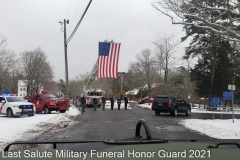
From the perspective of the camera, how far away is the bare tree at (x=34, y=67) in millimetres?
65125

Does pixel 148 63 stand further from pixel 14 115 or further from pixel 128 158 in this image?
pixel 128 158

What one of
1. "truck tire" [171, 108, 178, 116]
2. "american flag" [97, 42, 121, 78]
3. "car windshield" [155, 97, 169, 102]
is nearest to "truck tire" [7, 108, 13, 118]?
"american flag" [97, 42, 121, 78]

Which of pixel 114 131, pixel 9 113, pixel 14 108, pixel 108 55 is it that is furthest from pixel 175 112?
pixel 114 131

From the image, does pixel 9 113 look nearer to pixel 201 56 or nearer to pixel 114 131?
pixel 114 131

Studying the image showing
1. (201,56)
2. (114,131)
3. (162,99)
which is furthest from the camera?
(201,56)

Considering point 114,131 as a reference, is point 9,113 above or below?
above

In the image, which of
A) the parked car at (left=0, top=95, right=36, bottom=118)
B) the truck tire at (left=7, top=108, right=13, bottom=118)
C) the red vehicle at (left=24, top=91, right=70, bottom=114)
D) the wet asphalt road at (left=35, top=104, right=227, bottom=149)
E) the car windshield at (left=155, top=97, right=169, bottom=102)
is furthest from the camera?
the car windshield at (left=155, top=97, right=169, bottom=102)

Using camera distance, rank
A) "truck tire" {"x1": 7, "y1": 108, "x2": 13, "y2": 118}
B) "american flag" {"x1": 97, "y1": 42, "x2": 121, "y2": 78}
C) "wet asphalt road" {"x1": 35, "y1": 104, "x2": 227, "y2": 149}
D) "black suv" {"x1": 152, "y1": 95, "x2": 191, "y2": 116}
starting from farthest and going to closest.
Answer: "black suv" {"x1": 152, "y1": 95, "x2": 191, "y2": 116} → "american flag" {"x1": 97, "y1": 42, "x2": 121, "y2": 78} → "truck tire" {"x1": 7, "y1": 108, "x2": 13, "y2": 118} → "wet asphalt road" {"x1": 35, "y1": 104, "x2": 227, "y2": 149}

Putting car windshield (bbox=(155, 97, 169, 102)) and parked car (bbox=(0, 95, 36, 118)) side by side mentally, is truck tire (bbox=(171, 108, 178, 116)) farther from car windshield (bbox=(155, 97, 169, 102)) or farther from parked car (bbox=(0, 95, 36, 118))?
parked car (bbox=(0, 95, 36, 118))

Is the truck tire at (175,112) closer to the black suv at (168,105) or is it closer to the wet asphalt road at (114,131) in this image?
the black suv at (168,105)

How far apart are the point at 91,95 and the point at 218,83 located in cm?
1888

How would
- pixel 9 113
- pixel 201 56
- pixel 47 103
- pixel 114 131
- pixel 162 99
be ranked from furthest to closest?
pixel 201 56, pixel 162 99, pixel 47 103, pixel 9 113, pixel 114 131

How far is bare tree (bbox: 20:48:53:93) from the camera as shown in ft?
214

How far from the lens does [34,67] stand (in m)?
65.1
